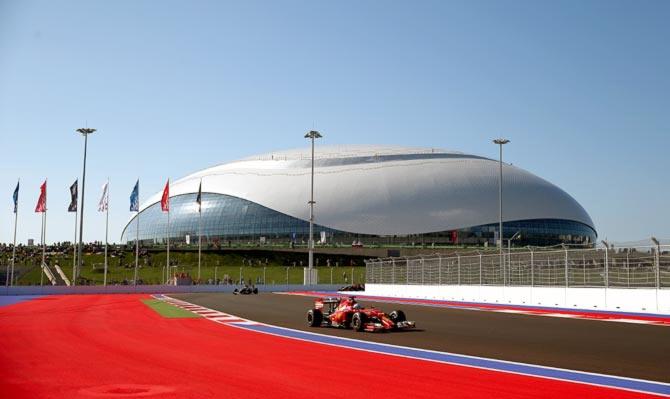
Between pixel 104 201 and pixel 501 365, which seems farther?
pixel 104 201

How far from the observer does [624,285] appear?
Result: 27969mm

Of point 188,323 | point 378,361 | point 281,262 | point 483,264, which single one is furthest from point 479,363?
point 281,262

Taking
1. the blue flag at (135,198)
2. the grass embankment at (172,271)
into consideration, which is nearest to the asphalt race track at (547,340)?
the blue flag at (135,198)

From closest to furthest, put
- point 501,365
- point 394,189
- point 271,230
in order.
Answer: point 501,365, point 271,230, point 394,189

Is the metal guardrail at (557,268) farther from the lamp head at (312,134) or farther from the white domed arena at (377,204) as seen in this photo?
the white domed arena at (377,204)

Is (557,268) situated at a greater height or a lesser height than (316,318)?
greater

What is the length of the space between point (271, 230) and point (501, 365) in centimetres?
9108

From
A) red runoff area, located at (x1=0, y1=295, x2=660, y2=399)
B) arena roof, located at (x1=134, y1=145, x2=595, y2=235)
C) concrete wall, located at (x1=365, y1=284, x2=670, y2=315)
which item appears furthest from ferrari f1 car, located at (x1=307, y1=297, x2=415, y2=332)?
arena roof, located at (x1=134, y1=145, x2=595, y2=235)

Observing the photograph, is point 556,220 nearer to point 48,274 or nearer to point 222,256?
point 222,256

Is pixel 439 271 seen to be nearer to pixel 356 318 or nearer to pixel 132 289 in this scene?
pixel 356 318

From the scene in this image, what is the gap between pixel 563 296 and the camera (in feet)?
102

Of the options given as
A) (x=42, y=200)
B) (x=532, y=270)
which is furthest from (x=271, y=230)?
(x=532, y=270)

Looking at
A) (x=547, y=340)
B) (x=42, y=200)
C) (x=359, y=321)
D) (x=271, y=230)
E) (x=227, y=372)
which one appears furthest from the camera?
(x=271, y=230)

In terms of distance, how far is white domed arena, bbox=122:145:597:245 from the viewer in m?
99.8
